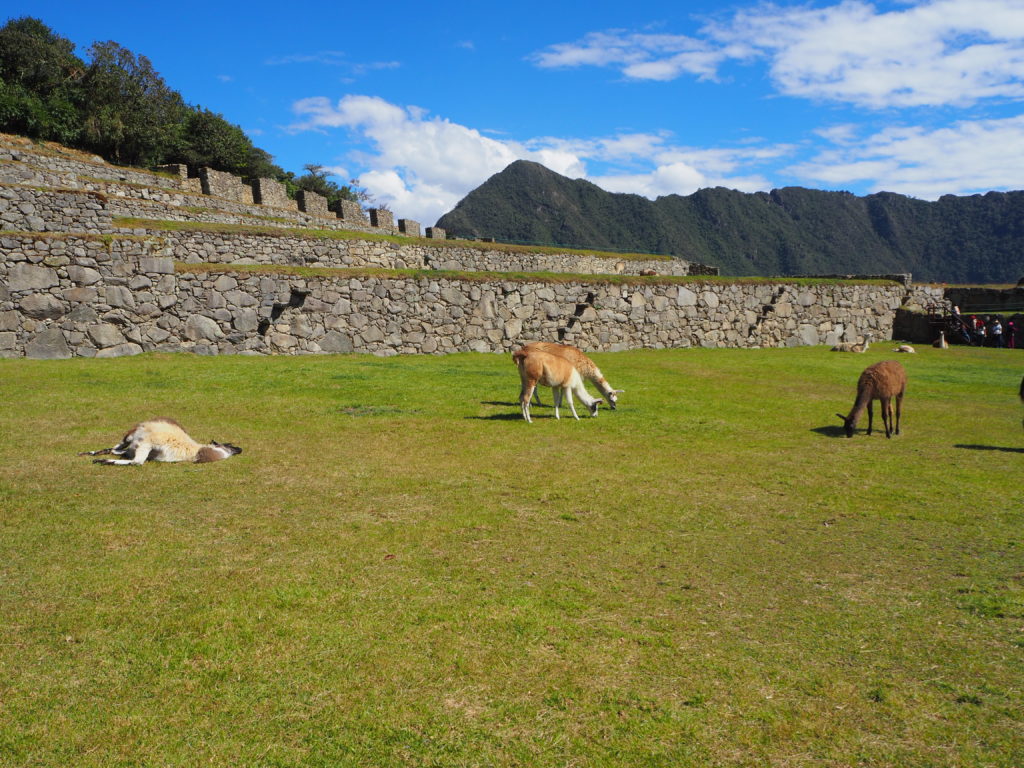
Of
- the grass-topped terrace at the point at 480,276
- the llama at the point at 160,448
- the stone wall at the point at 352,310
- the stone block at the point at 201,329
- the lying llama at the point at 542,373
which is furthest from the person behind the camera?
the grass-topped terrace at the point at 480,276

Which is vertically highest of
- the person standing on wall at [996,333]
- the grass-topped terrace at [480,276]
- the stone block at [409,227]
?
the stone block at [409,227]

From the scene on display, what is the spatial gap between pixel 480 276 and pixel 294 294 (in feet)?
16.3

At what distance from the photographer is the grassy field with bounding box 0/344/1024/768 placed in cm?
283

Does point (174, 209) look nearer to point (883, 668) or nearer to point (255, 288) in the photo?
point (255, 288)

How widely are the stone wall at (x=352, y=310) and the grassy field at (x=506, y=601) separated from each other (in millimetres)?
6764

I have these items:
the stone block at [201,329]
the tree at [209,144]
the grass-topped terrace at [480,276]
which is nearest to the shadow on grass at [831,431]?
the grass-topped terrace at [480,276]

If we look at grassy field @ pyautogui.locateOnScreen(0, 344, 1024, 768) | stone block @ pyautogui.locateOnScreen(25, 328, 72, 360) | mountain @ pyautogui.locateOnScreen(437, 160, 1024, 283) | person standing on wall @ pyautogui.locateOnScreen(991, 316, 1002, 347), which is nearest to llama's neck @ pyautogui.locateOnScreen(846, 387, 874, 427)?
grassy field @ pyautogui.locateOnScreen(0, 344, 1024, 768)

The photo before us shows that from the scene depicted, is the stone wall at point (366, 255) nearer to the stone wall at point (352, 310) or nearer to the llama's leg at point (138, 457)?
the stone wall at point (352, 310)

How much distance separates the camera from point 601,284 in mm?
20297

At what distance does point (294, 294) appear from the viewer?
53.3ft

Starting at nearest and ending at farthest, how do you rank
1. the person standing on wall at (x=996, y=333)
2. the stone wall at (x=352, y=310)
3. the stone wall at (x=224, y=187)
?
the stone wall at (x=352, y=310) → the person standing on wall at (x=996, y=333) → the stone wall at (x=224, y=187)

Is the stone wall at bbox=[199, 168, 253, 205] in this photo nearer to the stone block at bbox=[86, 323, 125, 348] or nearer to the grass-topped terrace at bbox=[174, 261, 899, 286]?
the grass-topped terrace at bbox=[174, 261, 899, 286]

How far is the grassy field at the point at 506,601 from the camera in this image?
111 inches

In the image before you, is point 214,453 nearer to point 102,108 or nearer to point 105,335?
point 105,335
